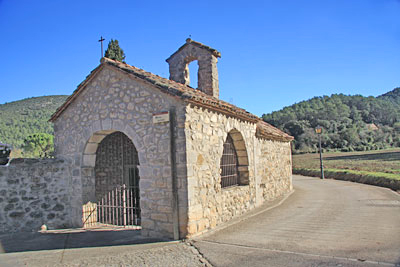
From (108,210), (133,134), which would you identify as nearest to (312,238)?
(133,134)

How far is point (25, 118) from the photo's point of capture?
40.8 meters

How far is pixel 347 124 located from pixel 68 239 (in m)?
54.7

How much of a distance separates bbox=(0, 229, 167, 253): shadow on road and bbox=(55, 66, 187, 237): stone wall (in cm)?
46

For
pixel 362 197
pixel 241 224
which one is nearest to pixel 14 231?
pixel 241 224

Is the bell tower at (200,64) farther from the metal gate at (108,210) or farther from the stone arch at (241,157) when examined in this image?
the metal gate at (108,210)

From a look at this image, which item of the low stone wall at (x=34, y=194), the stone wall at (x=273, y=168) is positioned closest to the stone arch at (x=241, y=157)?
the stone wall at (x=273, y=168)

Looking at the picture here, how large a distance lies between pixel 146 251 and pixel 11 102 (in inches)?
2140

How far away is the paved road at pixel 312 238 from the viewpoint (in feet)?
15.5

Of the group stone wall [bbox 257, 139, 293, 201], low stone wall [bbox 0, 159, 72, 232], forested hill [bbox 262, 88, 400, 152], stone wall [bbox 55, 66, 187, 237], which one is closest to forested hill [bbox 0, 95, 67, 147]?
low stone wall [bbox 0, 159, 72, 232]

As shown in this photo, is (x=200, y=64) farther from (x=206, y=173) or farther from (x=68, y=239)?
(x=68, y=239)

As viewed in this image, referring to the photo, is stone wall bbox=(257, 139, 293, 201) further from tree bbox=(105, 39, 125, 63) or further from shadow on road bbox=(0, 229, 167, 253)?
tree bbox=(105, 39, 125, 63)

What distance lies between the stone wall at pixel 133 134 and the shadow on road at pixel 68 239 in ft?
1.51

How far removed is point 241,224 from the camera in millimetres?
7383

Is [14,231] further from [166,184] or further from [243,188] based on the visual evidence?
[243,188]
